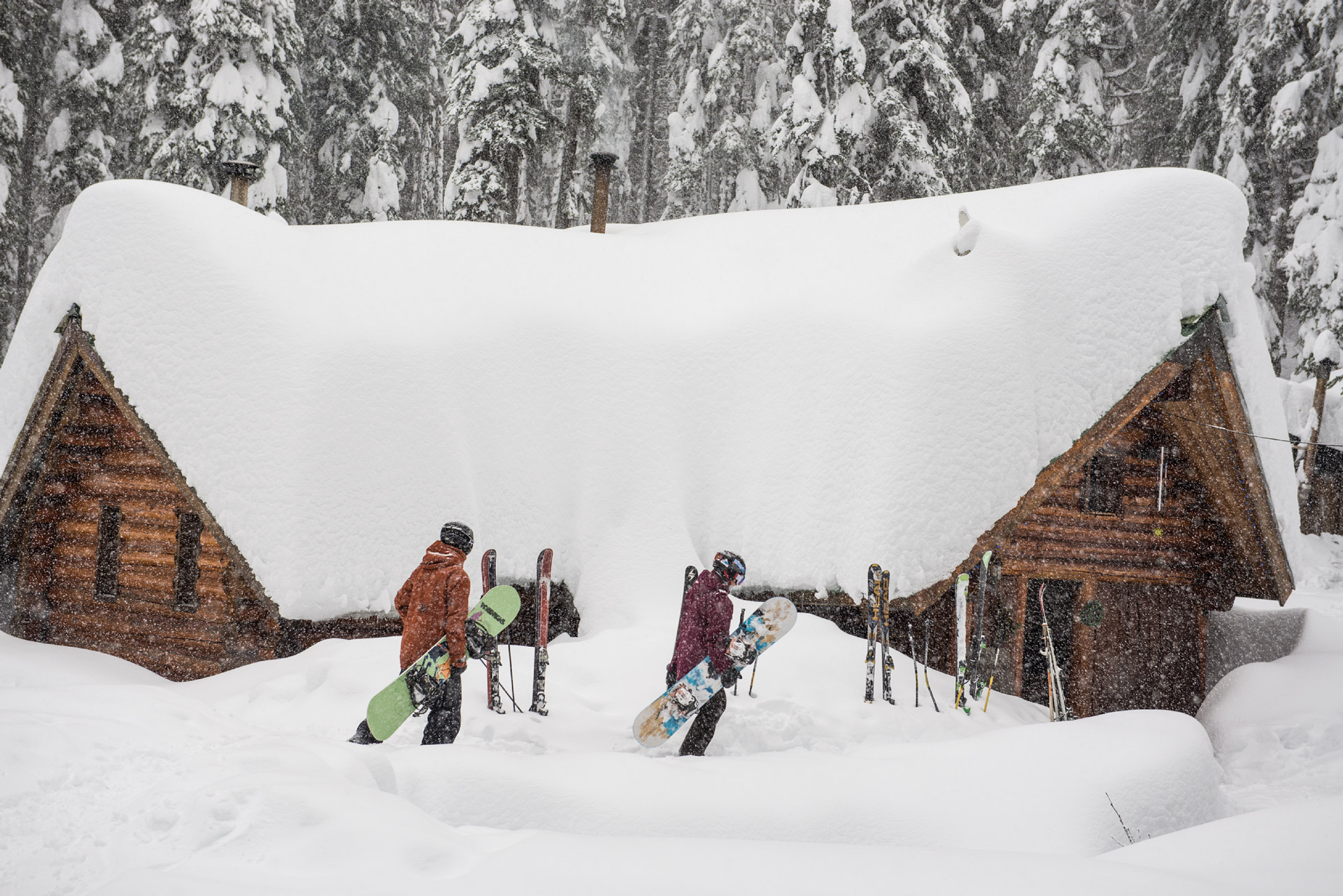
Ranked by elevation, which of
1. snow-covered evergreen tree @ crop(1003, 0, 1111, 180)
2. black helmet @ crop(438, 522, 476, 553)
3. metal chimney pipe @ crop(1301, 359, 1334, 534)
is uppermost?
snow-covered evergreen tree @ crop(1003, 0, 1111, 180)

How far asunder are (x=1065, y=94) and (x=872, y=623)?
19358 millimetres

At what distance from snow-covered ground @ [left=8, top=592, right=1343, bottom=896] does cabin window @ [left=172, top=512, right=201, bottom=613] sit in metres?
1.51

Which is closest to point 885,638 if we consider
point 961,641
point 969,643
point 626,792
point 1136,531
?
point 961,641

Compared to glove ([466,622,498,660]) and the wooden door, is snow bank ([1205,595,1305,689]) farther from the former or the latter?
glove ([466,622,498,660])

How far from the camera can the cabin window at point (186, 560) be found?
35.1 feet

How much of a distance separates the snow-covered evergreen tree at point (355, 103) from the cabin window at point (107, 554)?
16.9 metres

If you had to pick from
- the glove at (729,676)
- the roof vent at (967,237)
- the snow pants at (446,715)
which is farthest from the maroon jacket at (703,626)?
the roof vent at (967,237)

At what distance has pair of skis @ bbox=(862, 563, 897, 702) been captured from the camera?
8.35 m

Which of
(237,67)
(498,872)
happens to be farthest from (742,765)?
(237,67)

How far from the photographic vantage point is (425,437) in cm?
1030

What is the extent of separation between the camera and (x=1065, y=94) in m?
22.6

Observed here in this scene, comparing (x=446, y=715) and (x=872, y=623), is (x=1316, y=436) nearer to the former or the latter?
(x=872, y=623)

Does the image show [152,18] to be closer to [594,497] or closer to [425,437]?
[425,437]

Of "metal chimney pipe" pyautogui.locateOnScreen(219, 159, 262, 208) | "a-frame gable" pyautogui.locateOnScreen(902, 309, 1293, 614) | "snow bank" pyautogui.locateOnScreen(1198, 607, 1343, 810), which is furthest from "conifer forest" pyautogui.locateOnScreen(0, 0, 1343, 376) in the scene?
"snow bank" pyautogui.locateOnScreen(1198, 607, 1343, 810)
